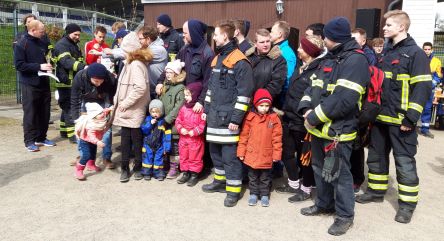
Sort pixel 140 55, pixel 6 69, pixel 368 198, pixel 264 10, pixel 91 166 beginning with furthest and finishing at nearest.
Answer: pixel 264 10
pixel 6 69
pixel 91 166
pixel 140 55
pixel 368 198

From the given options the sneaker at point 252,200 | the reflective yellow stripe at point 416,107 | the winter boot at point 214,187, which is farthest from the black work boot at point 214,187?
the reflective yellow stripe at point 416,107

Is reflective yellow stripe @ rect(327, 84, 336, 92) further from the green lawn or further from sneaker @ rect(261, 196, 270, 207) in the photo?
the green lawn

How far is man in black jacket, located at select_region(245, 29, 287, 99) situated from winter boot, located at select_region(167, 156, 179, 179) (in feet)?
5.01

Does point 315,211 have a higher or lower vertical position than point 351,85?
lower

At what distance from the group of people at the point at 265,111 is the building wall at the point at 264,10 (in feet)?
30.0

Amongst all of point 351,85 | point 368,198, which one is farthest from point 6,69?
point 351,85

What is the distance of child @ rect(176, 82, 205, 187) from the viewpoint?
495 centimetres

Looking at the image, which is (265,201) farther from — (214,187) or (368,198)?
(368,198)

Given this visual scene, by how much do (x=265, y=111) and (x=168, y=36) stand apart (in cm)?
277

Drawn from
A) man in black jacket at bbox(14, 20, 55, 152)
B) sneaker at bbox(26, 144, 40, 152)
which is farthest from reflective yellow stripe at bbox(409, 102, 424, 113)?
sneaker at bbox(26, 144, 40, 152)

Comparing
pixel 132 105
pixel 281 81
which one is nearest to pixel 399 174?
pixel 281 81

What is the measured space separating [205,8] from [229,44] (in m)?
14.0

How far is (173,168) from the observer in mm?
5316

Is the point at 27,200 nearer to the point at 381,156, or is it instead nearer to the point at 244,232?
the point at 244,232
